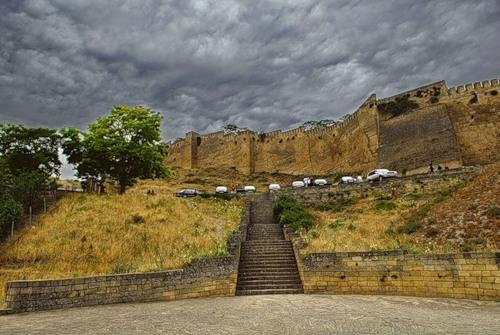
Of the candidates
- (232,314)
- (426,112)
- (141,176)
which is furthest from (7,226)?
(426,112)

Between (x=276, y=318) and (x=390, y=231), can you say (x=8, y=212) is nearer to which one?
(x=276, y=318)

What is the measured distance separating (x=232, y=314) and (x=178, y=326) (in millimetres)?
1426

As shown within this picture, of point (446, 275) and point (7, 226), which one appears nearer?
point (446, 275)

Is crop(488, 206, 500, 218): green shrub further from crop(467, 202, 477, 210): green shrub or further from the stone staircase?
the stone staircase

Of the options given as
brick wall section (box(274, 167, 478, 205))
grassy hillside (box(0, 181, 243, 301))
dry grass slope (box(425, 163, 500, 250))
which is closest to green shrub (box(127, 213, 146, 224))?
grassy hillside (box(0, 181, 243, 301))

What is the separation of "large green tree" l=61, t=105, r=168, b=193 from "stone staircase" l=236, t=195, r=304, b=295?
12.5 metres

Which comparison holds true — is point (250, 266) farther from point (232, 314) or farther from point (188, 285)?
point (232, 314)

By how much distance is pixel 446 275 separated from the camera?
9.42 m

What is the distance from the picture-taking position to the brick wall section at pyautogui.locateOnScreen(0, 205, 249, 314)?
8.52 metres

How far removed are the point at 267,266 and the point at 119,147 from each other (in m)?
16.5

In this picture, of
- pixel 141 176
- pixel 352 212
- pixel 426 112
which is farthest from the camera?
pixel 426 112

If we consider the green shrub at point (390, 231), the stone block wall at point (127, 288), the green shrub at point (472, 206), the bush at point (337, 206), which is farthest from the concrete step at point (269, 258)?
the bush at point (337, 206)

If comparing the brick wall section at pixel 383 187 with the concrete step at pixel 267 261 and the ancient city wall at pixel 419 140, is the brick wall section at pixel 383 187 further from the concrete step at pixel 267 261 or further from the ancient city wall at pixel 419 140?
the concrete step at pixel 267 261

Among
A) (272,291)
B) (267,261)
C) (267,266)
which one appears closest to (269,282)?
(272,291)
